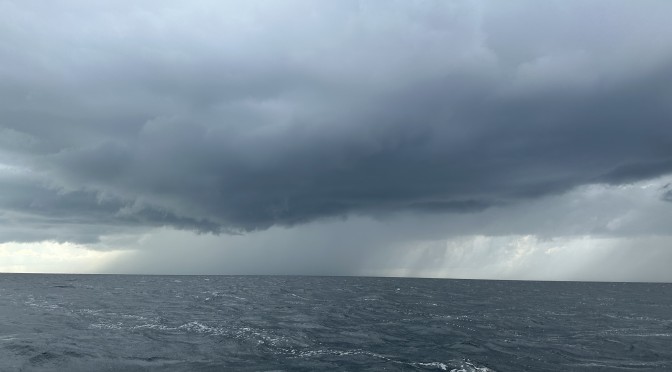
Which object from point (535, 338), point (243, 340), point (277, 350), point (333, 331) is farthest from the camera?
point (333, 331)

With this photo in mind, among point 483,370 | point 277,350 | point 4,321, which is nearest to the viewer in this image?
point 483,370

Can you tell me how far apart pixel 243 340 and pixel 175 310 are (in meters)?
35.5

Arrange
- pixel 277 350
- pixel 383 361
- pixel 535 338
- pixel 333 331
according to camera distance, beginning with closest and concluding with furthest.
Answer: pixel 383 361, pixel 277 350, pixel 535 338, pixel 333 331

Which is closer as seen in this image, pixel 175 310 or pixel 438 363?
pixel 438 363

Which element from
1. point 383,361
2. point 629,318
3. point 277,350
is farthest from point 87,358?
point 629,318

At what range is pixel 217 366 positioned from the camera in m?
36.7

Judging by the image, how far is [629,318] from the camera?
74500 mm

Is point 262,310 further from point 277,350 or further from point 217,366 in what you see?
point 217,366

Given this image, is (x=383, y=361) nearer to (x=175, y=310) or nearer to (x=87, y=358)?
(x=87, y=358)

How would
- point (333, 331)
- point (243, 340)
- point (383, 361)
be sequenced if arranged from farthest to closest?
point (333, 331), point (243, 340), point (383, 361)

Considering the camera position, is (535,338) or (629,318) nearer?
(535,338)

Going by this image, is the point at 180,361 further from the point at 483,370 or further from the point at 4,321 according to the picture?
the point at 4,321

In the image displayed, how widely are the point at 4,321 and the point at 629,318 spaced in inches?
3661

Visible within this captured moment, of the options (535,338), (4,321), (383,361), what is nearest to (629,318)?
(535,338)
